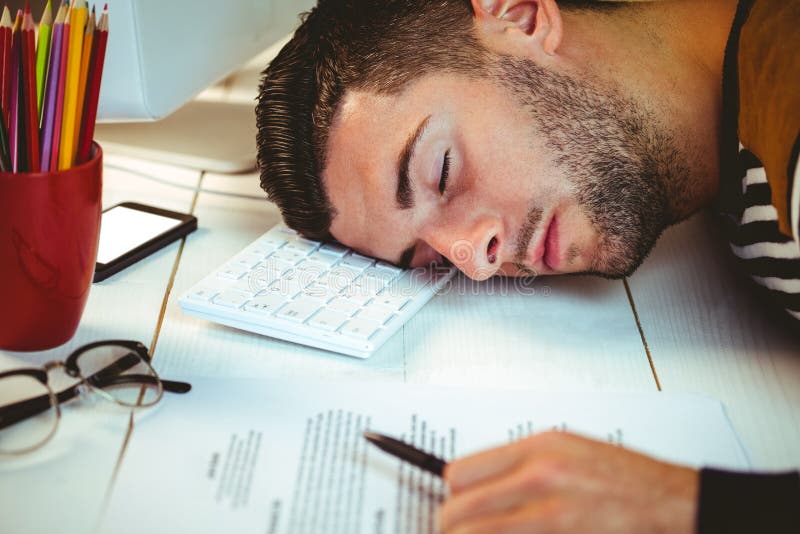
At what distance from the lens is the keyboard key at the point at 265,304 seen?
0.80 m

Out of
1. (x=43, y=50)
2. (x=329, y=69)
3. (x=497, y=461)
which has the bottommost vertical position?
(x=497, y=461)

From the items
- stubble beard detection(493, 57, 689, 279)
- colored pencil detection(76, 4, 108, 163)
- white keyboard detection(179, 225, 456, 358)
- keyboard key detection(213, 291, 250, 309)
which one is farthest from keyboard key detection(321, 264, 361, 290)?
colored pencil detection(76, 4, 108, 163)

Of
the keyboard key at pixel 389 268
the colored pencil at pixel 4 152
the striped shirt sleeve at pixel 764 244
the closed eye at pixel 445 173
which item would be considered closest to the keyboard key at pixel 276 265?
the keyboard key at pixel 389 268

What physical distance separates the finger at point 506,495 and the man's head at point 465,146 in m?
0.37

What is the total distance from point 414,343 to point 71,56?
0.43m

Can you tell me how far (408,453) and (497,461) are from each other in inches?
3.5

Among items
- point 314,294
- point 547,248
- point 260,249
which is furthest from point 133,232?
point 547,248

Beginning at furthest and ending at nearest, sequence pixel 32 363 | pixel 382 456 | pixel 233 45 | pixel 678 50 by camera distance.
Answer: pixel 233 45
pixel 678 50
pixel 32 363
pixel 382 456

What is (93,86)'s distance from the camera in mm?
659

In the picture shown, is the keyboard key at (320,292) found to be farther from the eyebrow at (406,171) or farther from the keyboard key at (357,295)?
the eyebrow at (406,171)

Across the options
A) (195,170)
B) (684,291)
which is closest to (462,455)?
(684,291)

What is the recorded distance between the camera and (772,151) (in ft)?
2.47

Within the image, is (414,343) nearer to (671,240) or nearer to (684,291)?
(684,291)

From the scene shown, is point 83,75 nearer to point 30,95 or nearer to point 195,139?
point 30,95
